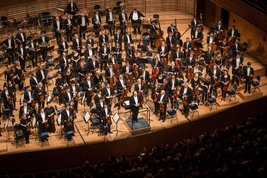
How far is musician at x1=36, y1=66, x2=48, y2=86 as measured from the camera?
18.9m

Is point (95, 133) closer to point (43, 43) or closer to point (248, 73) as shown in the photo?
point (43, 43)

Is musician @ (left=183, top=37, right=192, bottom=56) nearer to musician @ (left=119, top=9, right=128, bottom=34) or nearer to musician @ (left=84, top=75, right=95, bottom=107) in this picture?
musician @ (left=119, top=9, right=128, bottom=34)

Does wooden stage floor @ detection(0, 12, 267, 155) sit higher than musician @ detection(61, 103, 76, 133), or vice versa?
musician @ detection(61, 103, 76, 133)

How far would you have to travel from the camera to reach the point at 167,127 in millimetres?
18109

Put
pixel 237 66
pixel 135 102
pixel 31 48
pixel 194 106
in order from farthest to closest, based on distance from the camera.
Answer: pixel 31 48, pixel 237 66, pixel 194 106, pixel 135 102

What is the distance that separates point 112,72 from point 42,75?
2354mm

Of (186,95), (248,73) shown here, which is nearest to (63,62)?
(186,95)

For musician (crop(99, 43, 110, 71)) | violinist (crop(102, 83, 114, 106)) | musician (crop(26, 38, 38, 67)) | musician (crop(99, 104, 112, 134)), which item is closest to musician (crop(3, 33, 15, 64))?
musician (crop(26, 38, 38, 67))

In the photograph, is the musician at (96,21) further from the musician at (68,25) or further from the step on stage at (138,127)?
the step on stage at (138,127)

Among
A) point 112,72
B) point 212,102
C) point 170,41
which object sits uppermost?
point 170,41

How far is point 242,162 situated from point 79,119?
622 cm

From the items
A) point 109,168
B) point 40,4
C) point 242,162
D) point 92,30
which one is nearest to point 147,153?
point 109,168

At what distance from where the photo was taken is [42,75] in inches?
748

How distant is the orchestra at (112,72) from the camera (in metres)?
18.0
